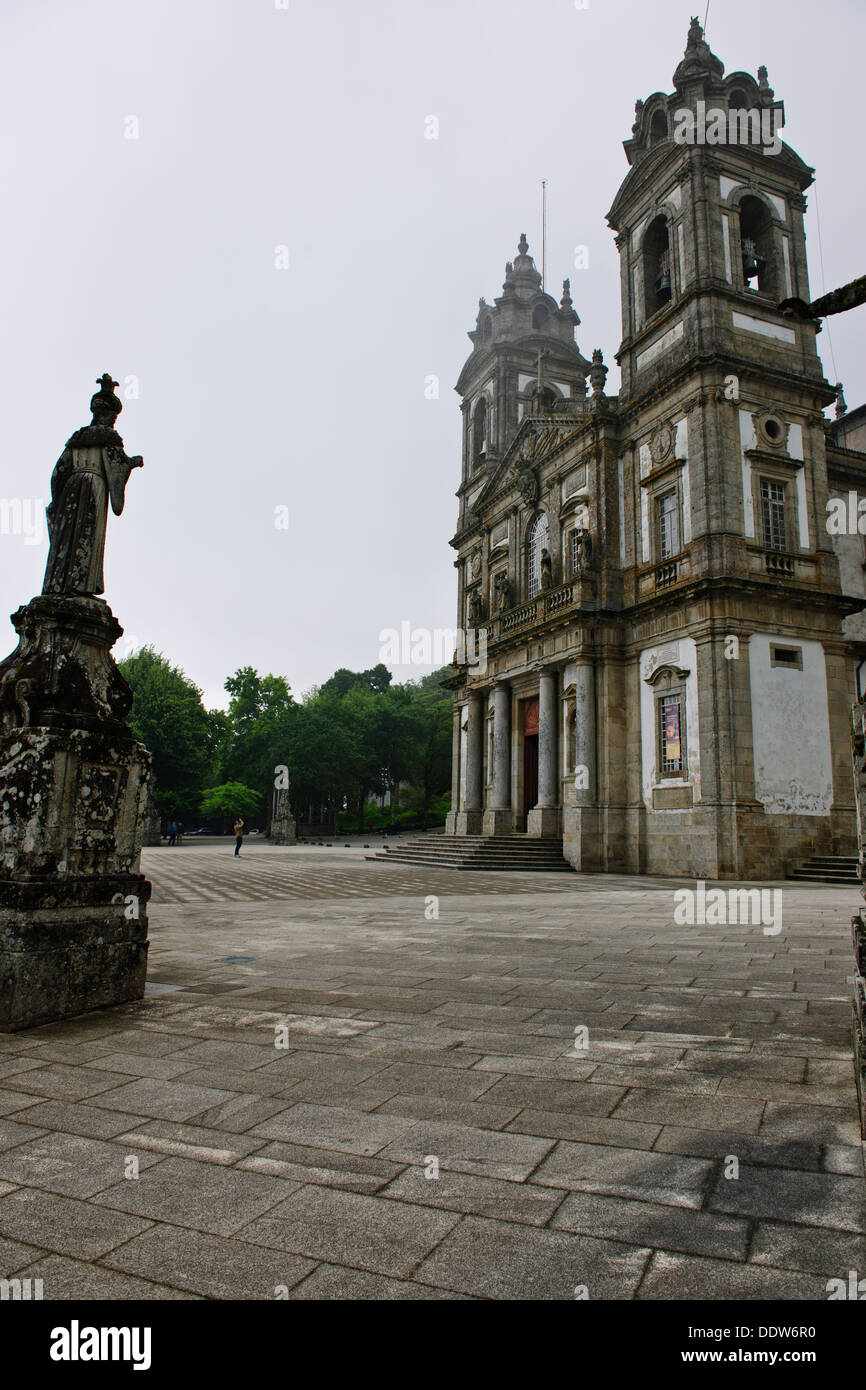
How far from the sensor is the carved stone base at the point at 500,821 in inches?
1118

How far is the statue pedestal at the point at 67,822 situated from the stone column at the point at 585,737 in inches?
739

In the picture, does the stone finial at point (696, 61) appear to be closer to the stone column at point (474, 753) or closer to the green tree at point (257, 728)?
the stone column at point (474, 753)

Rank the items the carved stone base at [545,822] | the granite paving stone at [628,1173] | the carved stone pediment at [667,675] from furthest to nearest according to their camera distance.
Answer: the carved stone base at [545,822]
the carved stone pediment at [667,675]
the granite paving stone at [628,1173]

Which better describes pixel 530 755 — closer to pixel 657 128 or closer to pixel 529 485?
pixel 529 485

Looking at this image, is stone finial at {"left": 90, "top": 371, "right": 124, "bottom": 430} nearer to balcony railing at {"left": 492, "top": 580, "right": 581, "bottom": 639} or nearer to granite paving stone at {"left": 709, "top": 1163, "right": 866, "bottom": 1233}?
granite paving stone at {"left": 709, "top": 1163, "right": 866, "bottom": 1233}

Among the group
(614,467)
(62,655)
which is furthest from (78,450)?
(614,467)

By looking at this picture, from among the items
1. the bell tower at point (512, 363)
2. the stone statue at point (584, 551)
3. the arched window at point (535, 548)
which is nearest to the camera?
the stone statue at point (584, 551)

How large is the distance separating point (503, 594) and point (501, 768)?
683 centimetres

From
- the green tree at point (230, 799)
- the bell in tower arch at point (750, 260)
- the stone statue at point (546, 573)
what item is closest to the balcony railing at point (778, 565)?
the stone statue at point (546, 573)

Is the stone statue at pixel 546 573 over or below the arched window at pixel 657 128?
below

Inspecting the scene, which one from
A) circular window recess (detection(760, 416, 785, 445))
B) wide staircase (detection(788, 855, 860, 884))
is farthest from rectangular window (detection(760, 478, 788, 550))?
wide staircase (detection(788, 855, 860, 884))

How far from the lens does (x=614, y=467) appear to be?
25.1 m

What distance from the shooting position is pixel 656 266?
1006 inches
